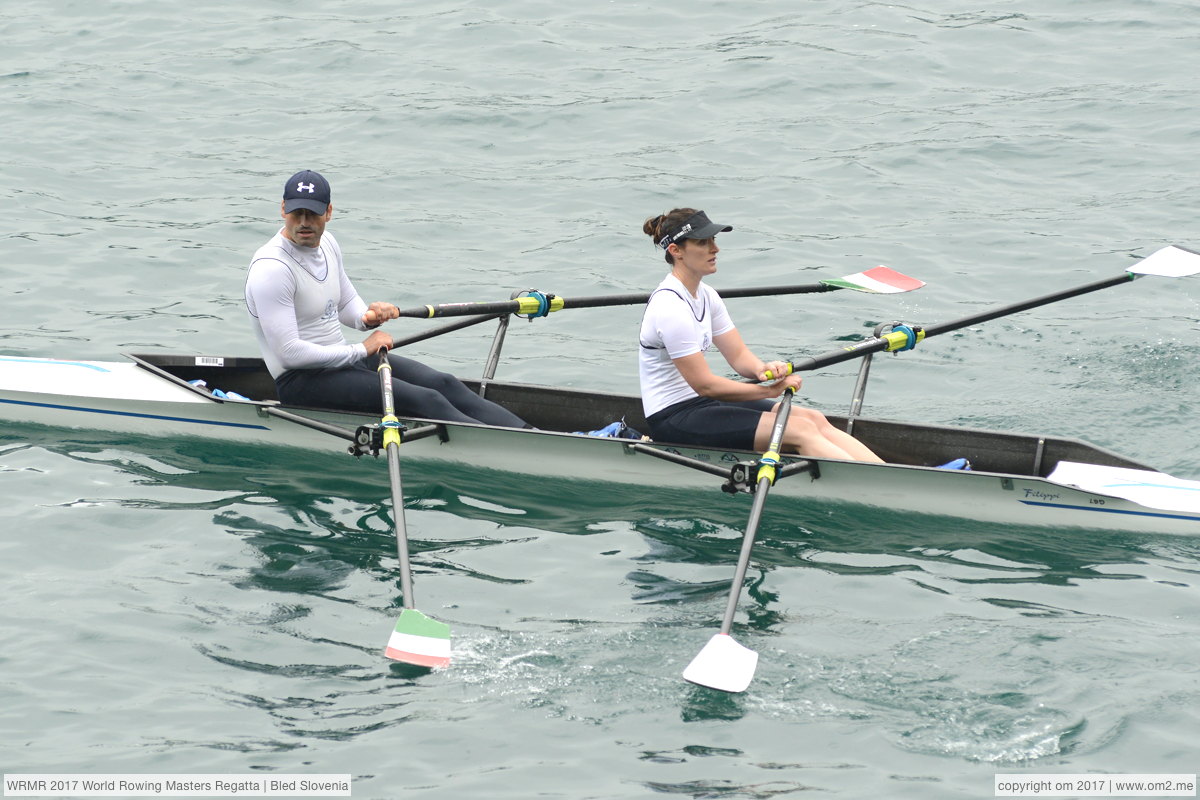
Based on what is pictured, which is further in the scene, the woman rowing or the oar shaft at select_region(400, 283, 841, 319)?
the oar shaft at select_region(400, 283, 841, 319)

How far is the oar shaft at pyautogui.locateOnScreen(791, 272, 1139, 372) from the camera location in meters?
8.64

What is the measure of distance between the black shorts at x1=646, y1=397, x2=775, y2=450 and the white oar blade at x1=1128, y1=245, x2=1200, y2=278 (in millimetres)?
3438

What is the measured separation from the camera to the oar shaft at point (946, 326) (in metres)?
8.64

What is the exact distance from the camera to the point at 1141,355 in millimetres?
11414

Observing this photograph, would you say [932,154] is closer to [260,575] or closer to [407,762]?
[260,575]

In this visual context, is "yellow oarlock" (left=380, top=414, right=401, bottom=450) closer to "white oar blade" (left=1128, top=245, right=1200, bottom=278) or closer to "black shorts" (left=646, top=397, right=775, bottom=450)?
"black shorts" (left=646, top=397, right=775, bottom=450)

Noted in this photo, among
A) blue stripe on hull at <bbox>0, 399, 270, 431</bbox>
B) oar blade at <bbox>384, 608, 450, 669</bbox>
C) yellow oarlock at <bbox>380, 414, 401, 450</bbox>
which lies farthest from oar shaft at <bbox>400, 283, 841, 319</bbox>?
oar blade at <bbox>384, 608, 450, 669</bbox>

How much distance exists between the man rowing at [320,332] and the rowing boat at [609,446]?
6.4 inches

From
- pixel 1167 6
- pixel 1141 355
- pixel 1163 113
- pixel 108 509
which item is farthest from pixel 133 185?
pixel 1167 6

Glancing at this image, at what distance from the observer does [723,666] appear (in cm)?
655

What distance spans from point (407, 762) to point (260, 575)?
2.14m

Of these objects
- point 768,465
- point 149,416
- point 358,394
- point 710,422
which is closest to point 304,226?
point 358,394

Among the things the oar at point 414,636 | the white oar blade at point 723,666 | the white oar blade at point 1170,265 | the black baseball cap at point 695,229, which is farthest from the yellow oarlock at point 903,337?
the oar at point 414,636

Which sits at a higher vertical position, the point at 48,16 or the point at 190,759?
the point at 48,16
